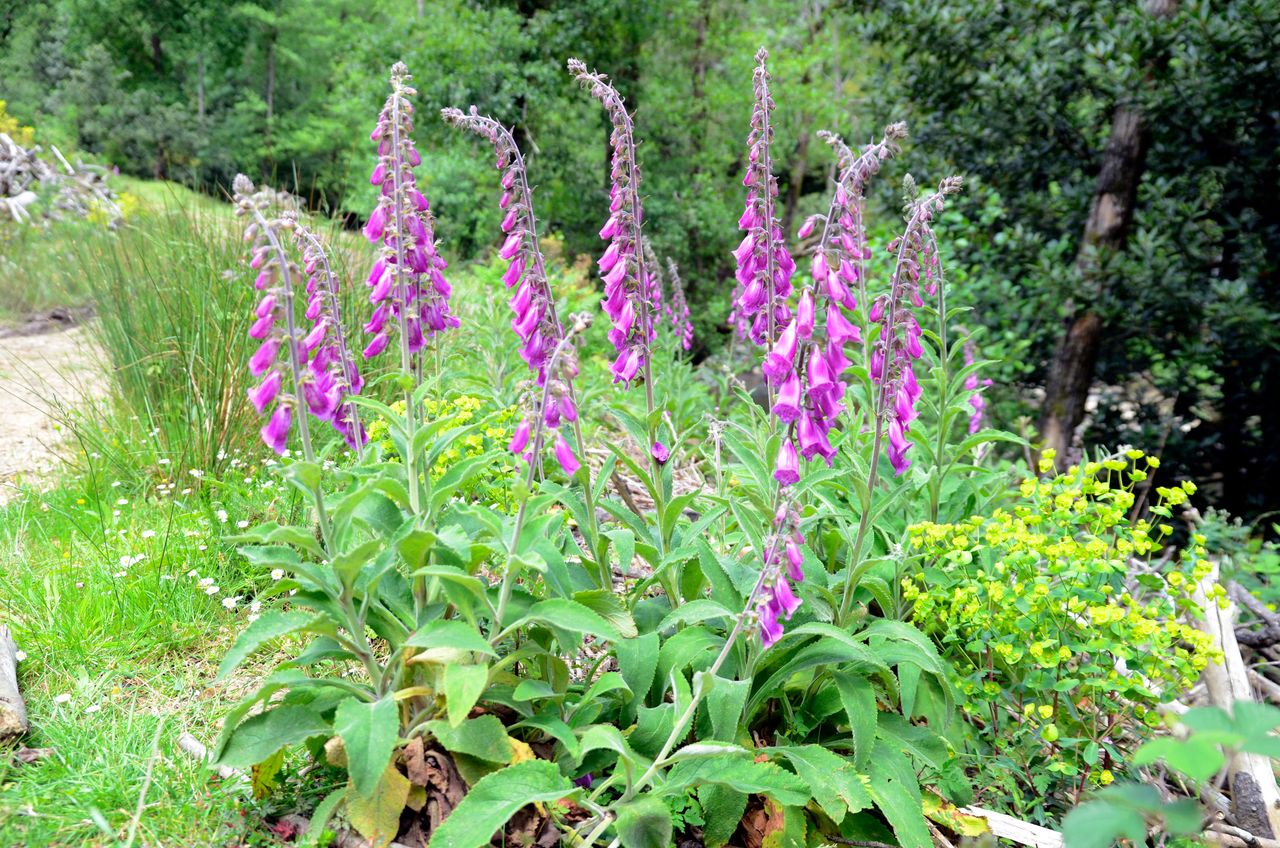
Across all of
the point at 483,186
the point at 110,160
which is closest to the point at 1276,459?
the point at 483,186

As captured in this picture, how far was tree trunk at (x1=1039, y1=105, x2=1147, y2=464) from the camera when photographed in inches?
254

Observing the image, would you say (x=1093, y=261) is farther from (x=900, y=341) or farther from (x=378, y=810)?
(x=378, y=810)

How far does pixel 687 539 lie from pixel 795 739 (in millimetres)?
660

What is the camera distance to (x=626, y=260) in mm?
2693

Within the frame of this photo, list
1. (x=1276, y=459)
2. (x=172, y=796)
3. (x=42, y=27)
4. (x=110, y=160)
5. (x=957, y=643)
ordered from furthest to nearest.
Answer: (x=42, y=27) < (x=110, y=160) < (x=1276, y=459) < (x=957, y=643) < (x=172, y=796)

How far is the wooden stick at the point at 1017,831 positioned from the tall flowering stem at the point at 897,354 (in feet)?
2.17

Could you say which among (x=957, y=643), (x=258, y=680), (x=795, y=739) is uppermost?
(x=957, y=643)

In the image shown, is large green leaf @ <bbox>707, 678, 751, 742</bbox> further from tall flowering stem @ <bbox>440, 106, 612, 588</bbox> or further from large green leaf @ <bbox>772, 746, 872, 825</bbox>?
tall flowering stem @ <bbox>440, 106, 612, 588</bbox>

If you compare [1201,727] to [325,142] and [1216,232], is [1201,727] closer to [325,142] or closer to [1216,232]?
[1216,232]

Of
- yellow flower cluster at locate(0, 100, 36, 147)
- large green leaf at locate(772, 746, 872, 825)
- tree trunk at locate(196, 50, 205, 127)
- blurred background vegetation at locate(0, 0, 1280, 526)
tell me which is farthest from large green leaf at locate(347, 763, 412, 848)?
tree trunk at locate(196, 50, 205, 127)

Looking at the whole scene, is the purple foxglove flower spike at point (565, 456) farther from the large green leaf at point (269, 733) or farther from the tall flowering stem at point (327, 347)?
the large green leaf at point (269, 733)

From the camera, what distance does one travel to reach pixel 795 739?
258cm

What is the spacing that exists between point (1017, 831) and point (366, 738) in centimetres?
177

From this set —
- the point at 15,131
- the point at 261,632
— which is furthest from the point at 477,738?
the point at 15,131
